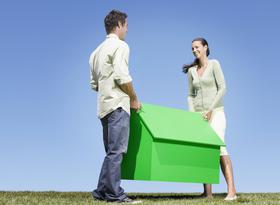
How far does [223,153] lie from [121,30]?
2.03 meters

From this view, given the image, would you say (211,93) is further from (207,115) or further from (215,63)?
(215,63)

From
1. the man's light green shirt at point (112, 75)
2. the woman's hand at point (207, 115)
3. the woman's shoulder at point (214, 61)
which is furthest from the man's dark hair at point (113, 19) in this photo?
the woman's hand at point (207, 115)

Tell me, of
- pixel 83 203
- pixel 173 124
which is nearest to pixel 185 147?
pixel 173 124

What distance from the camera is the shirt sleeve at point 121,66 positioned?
15.2 ft

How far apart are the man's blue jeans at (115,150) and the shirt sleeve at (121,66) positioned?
12.8 inches

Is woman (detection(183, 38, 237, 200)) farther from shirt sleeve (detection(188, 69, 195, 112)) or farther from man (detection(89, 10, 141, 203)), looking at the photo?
man (detection(89, 10, 141, 203))

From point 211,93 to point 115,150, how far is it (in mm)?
1617

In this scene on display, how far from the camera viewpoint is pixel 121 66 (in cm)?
466

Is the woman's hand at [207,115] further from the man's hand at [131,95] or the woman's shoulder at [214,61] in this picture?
the man's hand at [131,95]

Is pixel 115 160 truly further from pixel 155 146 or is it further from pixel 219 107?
pixel 219 107

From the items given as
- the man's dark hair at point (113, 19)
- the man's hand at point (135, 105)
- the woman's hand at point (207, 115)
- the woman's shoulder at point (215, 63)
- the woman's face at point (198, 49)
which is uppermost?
the man's dark hair at point (113, 19)

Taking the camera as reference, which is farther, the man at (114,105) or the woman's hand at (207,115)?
the woman's hand at (207,115)

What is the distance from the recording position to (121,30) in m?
4.95

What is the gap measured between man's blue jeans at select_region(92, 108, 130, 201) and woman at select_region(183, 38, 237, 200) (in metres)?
1.34
